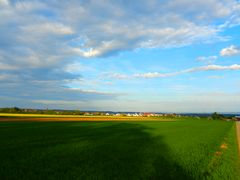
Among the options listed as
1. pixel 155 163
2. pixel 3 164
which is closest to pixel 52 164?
pixel 3 164

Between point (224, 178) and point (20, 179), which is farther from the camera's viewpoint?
point (224, 178)

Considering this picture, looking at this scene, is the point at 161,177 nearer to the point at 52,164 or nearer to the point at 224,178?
the point at 224,178

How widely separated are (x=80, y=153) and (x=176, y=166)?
20.6 feet

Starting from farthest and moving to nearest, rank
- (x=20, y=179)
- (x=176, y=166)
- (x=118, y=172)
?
(x=176, y=166) → (x=118, y=172) → (x=20, y=179)

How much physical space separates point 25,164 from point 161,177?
6472 millimetres

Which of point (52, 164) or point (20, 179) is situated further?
point (52, 164)

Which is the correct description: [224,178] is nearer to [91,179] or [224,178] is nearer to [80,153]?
[91,179]

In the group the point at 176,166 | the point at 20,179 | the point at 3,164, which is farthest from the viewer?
the point at 176,166

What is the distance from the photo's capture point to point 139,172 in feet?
41.8

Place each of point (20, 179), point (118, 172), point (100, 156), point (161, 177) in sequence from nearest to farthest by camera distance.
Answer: point (20, 179) < point (161, 177) < point (118, 172) < point (100, 156)

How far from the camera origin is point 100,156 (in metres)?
17.1

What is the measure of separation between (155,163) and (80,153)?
5.13 metres

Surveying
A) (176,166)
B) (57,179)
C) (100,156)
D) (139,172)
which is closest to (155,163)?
(176,166)

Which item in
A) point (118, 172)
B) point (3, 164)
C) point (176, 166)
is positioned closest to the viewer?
point (118, 172)
